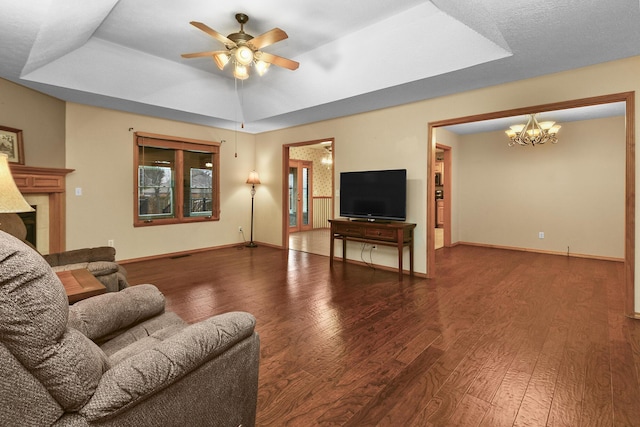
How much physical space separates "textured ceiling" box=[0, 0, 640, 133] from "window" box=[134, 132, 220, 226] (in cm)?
87

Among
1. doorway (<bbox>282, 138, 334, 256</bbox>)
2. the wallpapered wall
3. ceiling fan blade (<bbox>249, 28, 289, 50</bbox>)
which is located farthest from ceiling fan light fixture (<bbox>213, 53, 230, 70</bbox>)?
the wallpapered wall

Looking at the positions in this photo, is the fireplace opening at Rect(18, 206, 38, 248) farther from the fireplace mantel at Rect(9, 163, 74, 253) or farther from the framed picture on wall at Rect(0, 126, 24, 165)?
the framed picture on wall at Rect(0, 126, 24, 165)

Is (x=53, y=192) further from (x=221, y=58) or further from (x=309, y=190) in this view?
(x=309, y=190)

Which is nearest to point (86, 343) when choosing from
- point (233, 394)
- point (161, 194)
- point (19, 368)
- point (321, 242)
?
point (19, 368)

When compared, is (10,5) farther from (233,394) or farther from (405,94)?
(405,94)

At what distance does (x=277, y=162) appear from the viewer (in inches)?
259

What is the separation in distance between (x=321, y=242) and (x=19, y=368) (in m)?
6.58

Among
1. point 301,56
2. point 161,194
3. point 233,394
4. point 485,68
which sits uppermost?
point 301,56

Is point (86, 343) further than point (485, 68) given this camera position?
No

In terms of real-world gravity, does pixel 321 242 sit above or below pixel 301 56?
below

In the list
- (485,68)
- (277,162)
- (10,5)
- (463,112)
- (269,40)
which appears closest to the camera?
(10,5)

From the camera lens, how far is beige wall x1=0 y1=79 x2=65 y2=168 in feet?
12.2

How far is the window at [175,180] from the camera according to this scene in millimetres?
5453

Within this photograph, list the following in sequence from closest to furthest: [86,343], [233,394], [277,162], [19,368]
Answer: [19,368], [86,343], [233,394], [277,162]
